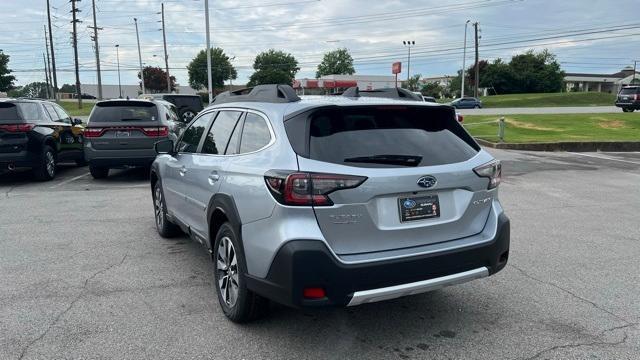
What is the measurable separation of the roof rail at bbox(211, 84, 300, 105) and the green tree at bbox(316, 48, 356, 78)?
407 feet

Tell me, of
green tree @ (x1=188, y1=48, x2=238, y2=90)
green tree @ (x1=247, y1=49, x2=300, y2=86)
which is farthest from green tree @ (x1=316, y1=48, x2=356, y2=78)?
green tree @ (x1=188, y1=48, x2=238, y2=90)

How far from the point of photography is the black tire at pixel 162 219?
238 inches

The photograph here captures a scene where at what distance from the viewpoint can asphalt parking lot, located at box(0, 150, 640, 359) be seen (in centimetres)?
349

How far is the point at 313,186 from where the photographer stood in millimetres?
3109

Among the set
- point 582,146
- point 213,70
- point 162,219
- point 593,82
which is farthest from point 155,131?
point 593,82

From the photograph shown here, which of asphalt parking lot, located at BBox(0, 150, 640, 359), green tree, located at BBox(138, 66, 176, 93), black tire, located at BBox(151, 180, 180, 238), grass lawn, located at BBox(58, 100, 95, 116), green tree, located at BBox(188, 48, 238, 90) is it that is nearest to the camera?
asphalt parking lot, located at BBox(0, 150, 640, 359)

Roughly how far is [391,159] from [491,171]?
0.88 meters

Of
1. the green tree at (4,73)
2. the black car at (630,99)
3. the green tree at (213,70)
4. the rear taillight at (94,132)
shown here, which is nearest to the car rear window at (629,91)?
the black car at (630,99)

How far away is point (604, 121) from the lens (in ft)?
79.7

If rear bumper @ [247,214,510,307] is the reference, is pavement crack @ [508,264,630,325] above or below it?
below

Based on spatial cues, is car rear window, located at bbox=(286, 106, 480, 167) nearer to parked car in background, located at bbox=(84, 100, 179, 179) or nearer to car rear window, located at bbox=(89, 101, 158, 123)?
parked car in background, located at bbox=(84, 100, 179, 179)

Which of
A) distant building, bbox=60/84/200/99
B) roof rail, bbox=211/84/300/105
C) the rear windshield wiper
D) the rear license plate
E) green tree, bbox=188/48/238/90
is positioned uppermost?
green tree, bbox=188/48/238/90

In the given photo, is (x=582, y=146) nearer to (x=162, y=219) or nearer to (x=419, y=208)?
(x=162, y=219)

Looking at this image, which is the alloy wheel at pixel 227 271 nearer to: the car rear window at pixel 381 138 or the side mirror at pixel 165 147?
the car rear window at pixel 381 138
